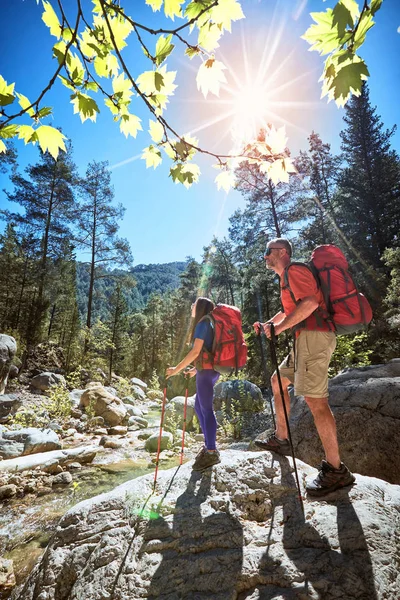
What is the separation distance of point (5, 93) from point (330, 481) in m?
3.46

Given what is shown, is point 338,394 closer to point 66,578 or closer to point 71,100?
point 66,578

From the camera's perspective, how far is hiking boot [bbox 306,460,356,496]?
2.32 metres

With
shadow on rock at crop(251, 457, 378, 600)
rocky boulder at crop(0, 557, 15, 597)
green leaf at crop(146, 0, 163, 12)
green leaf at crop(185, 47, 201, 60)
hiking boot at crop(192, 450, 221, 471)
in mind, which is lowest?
rocky boulder at crop(0, 557, 15, 597)

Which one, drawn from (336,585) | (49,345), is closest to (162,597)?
(336,585)

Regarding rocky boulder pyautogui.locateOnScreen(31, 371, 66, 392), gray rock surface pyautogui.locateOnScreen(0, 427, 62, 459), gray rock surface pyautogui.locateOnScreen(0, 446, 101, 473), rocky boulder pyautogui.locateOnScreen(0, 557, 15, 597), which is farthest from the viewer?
rocky boulder pyautogui.locateOnScreen(31, 371, 66, 392)

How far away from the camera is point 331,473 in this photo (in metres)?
2.36

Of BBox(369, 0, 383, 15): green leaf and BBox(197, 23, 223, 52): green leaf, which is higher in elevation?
BBox(197, 23, 223, 52): green leaf

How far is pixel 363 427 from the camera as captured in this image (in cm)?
447

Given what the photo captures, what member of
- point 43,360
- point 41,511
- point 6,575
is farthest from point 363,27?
point 43,360

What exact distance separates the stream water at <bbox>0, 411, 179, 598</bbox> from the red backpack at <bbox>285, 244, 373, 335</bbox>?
401cm

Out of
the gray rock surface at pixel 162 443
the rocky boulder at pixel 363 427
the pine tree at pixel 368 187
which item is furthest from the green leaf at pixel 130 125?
the pine tree at pixel 368 187

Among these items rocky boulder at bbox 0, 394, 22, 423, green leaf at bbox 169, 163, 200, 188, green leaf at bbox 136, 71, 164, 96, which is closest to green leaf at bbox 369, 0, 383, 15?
green leaf at bbox 136, 71, 164, 96

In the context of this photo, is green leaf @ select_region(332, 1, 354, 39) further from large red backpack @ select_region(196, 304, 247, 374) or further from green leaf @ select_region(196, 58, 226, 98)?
large red backpack @ select_region(196, 304, 247, 374)

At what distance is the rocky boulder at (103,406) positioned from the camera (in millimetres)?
9734
